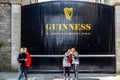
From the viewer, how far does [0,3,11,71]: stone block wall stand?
1953 cm

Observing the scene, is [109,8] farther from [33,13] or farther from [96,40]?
[33,13]

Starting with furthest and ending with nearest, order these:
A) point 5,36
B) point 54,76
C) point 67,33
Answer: point 67,33
point 5,36
point 54,76

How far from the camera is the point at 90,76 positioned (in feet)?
61.1

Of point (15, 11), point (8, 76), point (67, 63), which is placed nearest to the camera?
point (67, 63)

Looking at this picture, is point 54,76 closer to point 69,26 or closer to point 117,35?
point 69,26

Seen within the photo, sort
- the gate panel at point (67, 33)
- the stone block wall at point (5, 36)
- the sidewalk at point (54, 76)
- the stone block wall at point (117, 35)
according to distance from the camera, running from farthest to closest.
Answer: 1. the gate panel at point (67, 33)
2. the stone block wall at point (117, 35)
3. the stone block wall at point (5, 36)
4. the sidewalk at point (54, 76)

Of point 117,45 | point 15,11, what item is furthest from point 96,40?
point 15,11

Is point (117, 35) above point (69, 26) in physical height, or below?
below

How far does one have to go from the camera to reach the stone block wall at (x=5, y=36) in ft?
64.1

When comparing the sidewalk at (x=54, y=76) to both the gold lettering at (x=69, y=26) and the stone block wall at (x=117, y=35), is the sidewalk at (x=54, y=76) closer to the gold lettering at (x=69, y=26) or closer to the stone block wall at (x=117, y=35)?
the stone block wall at (x=117, y=35)

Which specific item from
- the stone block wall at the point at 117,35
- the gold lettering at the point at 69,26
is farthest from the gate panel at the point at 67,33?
the stone block wall at the point at 117,35

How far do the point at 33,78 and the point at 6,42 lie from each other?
2953mm

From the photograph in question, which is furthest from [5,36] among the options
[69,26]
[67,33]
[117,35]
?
[117,35]

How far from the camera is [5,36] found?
19.6 m
